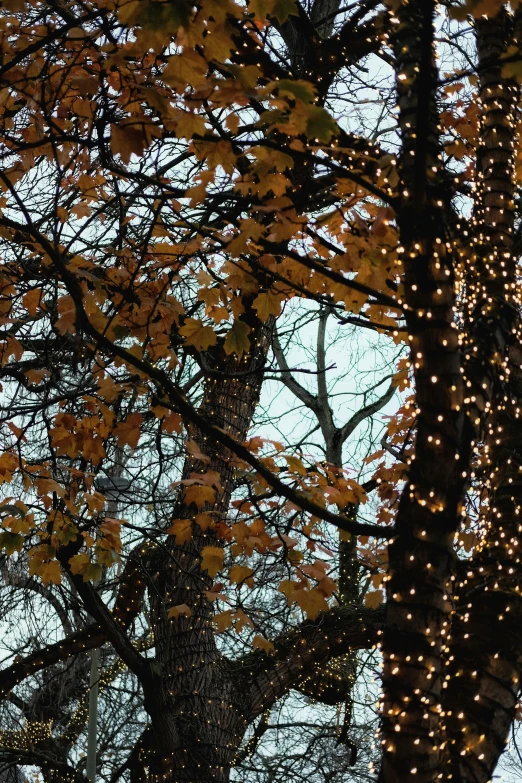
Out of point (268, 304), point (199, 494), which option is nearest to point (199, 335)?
point (268, 304)

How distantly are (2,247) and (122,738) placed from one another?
1048 cm

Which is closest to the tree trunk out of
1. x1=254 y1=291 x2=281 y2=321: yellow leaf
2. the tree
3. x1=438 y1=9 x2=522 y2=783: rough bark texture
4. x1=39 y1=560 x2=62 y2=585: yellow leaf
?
the tree

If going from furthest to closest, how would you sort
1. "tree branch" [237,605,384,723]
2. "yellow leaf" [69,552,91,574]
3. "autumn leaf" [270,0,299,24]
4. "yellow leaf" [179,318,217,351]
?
"tree branch" [237,605,384,723], "yellow leaf" [69,552,91,574], "yellow leaf" [179,318,217,351], "autumn leaf" [270,0,299,24]

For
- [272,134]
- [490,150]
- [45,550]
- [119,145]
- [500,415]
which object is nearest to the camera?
[119,145]

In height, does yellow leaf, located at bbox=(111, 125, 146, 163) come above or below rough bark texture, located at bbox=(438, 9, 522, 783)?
above

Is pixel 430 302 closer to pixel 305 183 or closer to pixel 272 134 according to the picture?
pixel 305 183

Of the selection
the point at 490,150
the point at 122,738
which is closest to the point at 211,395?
the point at 490,150

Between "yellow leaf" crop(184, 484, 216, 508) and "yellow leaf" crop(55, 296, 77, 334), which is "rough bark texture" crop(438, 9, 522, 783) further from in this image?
"yellow leaf" crop(55, 296, 77, 334)

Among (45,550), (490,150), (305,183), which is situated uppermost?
(305,183)

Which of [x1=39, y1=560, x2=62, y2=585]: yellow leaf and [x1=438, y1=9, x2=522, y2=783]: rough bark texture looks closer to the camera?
[x1=438, y1=9, x2=522, y2=783]: rough bark texture

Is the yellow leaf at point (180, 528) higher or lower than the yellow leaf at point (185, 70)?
lower

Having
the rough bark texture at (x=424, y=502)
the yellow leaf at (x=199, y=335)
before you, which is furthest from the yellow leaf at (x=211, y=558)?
the rough bark texture at (x=424, y=502)

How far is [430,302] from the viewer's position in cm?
320

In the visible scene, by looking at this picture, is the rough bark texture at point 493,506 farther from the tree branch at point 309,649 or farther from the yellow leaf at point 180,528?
the tree branch at point 309,649
